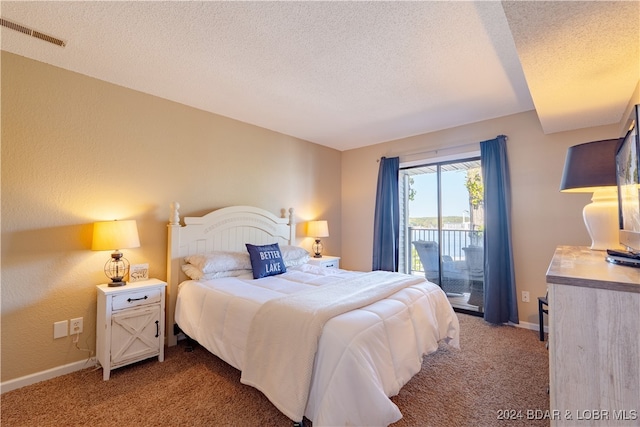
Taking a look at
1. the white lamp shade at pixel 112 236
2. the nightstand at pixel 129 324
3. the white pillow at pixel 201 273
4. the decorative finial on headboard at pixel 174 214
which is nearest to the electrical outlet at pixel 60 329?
the nightstand at pixel 129 324

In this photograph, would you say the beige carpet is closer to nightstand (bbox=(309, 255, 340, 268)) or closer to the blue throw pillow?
the blue throw pillow

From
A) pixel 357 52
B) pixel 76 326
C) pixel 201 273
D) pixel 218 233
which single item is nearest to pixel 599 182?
pixel 357 52

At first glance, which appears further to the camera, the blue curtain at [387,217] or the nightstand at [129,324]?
the blue curtain at [387,217]

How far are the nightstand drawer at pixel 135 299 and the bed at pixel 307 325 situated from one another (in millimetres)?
235

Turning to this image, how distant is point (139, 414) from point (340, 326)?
4.76 feet

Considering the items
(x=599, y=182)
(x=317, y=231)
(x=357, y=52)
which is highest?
(x=357, y=52)

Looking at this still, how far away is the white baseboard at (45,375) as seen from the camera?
6.72 feet

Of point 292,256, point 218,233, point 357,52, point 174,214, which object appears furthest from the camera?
point 292,256

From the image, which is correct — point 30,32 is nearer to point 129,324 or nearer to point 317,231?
point 129,324

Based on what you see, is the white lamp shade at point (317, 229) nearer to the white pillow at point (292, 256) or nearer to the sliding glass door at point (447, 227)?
the white pillow at point (292, 256)

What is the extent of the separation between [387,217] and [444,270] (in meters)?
1.11

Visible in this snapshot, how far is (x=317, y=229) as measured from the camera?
4.21 m

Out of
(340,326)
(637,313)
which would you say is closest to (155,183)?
(340,326)

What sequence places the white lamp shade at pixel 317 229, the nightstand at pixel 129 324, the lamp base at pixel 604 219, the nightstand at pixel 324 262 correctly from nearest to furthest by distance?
1. the lamp base at pixel 604 219
2. the nightstand at pixel 129 324
3. the nightstand at pixel 324 262
4. the white lamp shade at pixel 317 229
